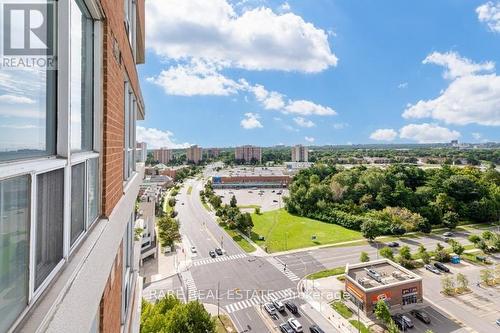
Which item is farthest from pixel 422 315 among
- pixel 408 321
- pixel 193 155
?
pixel 193 155

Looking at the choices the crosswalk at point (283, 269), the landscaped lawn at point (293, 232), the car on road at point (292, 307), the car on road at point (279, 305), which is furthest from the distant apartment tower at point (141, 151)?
the landscaped lawn at point (293, 232)

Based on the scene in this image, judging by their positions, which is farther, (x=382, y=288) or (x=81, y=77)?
(x=382, y=288)

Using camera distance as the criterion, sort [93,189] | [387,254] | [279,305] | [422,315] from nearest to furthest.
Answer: [93,189], [422,315], [279,305], [387,254]

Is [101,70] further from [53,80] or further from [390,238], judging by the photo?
[390,238]

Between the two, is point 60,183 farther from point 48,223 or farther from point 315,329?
point 315,329

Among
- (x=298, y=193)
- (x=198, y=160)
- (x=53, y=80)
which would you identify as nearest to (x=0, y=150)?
(x=53, y=80)

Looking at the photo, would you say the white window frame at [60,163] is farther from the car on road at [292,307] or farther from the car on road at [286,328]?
the car on road at [292,307]
